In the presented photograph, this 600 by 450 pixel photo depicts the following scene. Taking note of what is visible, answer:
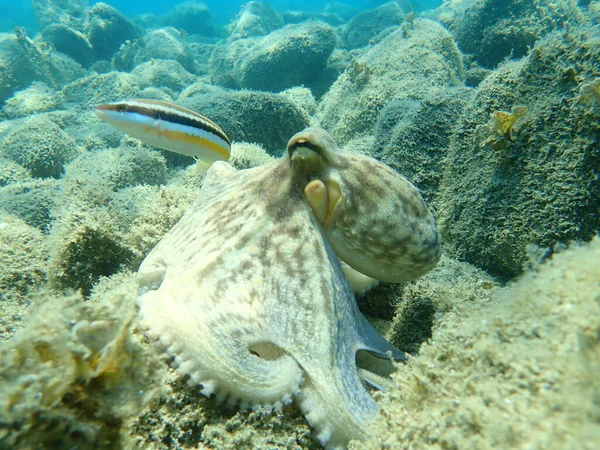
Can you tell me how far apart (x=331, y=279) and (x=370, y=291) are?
917 mm

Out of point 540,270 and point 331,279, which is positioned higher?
point 540,270

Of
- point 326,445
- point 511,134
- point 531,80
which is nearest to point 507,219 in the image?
point 511,134

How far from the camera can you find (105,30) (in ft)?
63.9

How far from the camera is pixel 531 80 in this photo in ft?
10.8

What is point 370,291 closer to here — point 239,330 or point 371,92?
point 239,330

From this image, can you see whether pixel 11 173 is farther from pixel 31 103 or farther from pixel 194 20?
pixel 194 20

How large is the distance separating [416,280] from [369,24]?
20618 mm

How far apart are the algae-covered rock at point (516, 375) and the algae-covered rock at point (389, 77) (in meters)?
5.02

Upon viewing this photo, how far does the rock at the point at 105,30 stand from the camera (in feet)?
63.5

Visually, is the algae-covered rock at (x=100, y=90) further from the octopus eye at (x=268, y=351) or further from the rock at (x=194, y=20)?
the rock at (x=194, y=20)

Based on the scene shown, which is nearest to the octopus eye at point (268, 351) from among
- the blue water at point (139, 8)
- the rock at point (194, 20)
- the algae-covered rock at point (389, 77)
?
the algae-covered rock at point (389, 77)

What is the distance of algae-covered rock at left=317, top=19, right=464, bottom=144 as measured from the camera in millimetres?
6465

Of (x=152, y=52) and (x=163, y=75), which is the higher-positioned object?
(x=152, y=52)

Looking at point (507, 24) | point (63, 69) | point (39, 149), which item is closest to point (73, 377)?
point (39, 149)
